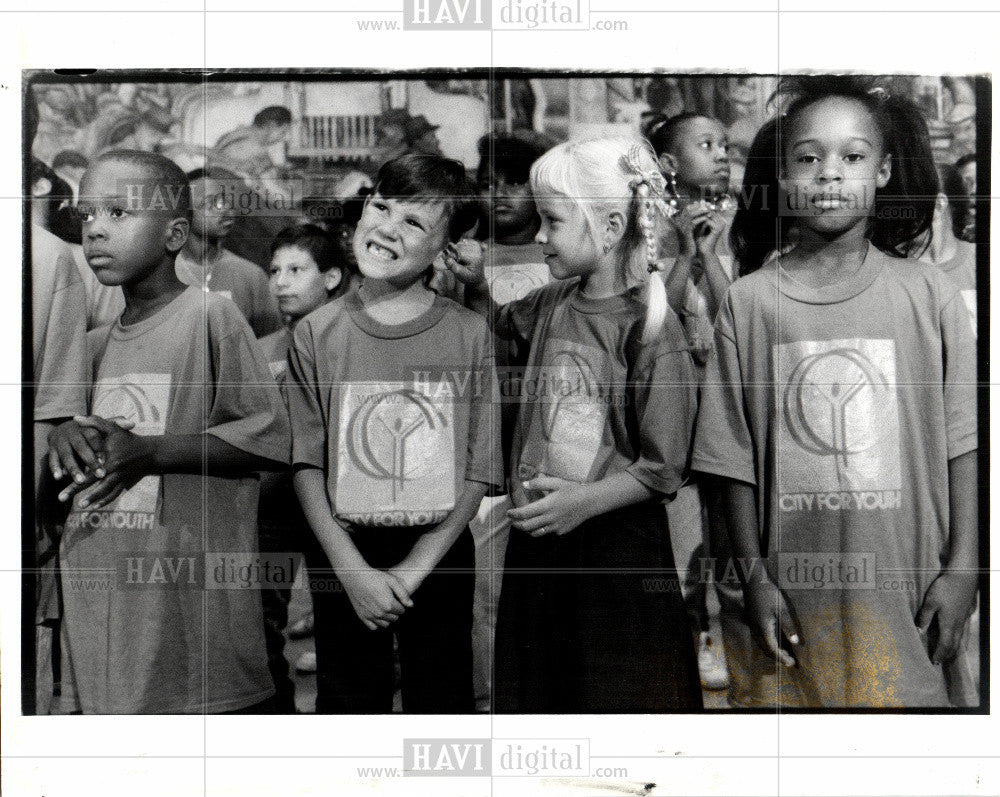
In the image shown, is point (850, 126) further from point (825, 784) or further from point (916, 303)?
point (825, 784)

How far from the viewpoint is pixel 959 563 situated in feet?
10.2

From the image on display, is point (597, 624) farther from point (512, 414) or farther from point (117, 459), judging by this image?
point (117, 459)

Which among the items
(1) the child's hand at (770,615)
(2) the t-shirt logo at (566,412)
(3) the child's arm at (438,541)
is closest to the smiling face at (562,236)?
(2) the t-shirt logo at (566,412)

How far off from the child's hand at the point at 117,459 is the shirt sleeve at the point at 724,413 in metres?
1.53

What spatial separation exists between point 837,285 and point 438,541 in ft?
4.29

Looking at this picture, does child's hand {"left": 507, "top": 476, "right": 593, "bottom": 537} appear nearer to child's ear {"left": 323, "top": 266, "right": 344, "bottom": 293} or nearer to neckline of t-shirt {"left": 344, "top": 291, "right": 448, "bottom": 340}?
neckline of t-shirt {"left": 344, "top": 291, "right": 448, "bottom": 340}

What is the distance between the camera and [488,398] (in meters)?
3.09

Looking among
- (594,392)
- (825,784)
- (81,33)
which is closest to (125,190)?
(81,33)

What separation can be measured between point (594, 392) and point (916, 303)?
3.04 ft

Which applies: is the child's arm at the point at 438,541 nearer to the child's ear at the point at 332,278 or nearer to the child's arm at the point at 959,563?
the child's ear at the point at 332,278

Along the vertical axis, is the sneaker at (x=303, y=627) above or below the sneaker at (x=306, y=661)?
above

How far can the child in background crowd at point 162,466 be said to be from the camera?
3.11m

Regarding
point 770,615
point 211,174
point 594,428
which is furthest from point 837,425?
point 211,174

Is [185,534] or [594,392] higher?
[594,392]
